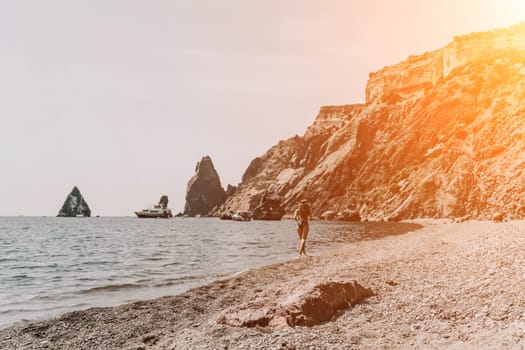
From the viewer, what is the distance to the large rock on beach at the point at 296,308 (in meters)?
10.3

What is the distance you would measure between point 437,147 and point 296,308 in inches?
4786

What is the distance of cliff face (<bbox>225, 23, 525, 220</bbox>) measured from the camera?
313ft

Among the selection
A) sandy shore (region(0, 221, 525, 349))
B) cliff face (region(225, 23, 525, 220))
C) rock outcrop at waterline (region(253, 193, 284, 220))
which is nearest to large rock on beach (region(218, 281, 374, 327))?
sandy shore (region(0, 221, 525, 349))

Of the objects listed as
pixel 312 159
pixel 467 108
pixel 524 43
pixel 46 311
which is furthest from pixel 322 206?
pixel 46 311

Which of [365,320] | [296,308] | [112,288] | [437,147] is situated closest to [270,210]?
[437,147]

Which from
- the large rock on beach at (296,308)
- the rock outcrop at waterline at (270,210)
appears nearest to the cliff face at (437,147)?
the rock outcrop at waterline at (270,210)

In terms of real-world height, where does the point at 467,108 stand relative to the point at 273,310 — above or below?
above

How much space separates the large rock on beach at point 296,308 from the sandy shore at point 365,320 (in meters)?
0.25

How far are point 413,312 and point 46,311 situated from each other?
13.4 meters

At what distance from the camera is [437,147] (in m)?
121

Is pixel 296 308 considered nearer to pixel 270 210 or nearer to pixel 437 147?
pixel 437 147

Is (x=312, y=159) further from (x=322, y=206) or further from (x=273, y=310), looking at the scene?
(x=273, y=310)

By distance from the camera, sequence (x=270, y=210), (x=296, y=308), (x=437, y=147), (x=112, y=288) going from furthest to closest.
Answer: (x=270, y=210) → (x=437, y=147) → (x=112, y=288) → (x=296, y=308)

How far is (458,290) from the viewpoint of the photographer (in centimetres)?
1209
